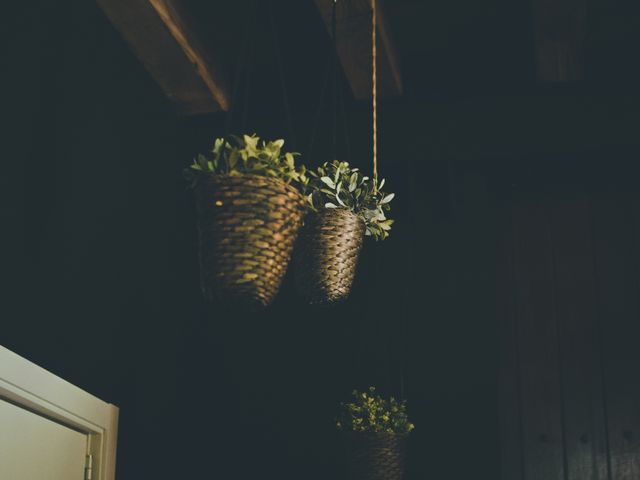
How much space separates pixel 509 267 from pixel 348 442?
1.15 meters

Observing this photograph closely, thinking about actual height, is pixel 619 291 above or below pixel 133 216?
below

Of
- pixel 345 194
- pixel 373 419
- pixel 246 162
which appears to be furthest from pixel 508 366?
pixel 246 162

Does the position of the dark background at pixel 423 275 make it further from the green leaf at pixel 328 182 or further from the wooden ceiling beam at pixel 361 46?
the green leaf at pixel 328 182

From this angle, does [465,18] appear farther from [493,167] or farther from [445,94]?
[493,167]

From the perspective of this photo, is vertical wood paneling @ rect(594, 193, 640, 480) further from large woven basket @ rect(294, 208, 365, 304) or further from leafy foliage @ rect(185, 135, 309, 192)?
leafy foliage @ rect(185, 135, 309, 192)

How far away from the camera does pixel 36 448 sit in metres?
2.63

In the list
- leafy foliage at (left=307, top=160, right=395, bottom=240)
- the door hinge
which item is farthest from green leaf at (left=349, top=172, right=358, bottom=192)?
the door hinge

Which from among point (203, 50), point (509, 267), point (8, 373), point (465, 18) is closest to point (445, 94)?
point (465, 18)

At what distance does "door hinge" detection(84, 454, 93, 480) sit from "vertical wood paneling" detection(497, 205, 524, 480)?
148cm

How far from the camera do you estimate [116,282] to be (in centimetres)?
326

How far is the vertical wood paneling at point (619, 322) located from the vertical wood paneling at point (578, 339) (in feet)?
0.12

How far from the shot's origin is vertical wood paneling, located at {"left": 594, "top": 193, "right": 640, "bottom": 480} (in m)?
3.32

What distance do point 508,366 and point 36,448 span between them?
1801 millimetres

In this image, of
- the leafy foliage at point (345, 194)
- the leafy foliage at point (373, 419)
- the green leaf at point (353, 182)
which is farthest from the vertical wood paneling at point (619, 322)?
the green leaf at point (353, 182)
